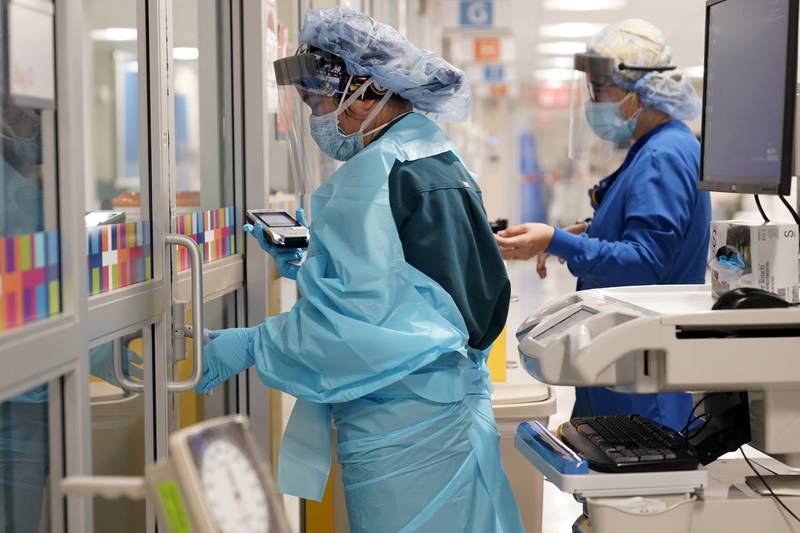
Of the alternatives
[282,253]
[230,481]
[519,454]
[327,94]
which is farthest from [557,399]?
[230,481]

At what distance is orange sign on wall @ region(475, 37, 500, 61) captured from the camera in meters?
9.13

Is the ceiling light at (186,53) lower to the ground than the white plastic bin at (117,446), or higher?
higher

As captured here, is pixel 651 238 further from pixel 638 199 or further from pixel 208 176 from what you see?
pixel 208 176

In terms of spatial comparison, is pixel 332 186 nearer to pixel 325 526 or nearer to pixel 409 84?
pixel 409 84

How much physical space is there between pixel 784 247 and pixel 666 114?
1.55 metres

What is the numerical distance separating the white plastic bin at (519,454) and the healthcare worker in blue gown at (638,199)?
13 centimetres

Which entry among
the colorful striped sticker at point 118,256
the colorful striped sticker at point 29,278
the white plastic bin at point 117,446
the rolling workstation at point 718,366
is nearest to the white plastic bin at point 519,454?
the rolling workstation at point 718,366

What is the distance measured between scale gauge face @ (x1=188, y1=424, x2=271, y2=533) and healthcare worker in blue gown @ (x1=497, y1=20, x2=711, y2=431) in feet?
6.45

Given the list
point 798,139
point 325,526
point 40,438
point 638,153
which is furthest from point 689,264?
point 40,438

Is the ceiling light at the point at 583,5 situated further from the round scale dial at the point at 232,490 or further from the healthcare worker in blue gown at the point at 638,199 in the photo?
the round scale dial at the point at 232,490

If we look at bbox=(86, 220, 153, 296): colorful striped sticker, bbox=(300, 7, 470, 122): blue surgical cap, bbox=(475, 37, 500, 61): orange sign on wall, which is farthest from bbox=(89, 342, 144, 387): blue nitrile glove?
bbox=(475, 37, 500, 61): orange sign on wall

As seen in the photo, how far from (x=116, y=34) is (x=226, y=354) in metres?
0.76

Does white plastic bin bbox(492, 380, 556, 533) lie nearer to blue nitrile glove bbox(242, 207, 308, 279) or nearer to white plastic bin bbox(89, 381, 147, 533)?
blue nitrile glove bbox(242, 207, 308, 279)

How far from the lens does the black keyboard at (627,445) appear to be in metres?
1.68
